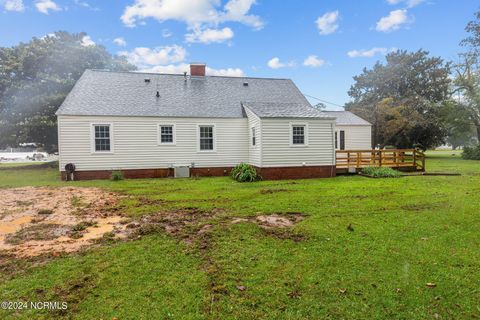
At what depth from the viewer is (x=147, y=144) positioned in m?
15.1

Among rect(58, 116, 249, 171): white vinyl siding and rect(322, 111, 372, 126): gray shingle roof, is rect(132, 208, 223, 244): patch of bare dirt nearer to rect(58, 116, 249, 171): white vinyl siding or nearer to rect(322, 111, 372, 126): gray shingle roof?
rect(58, 116, 249, 171): white vinyl siding

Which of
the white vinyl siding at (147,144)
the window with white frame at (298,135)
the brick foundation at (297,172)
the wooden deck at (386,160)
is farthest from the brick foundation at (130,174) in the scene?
the wooden deck at (386,160)

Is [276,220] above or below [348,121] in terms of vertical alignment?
below

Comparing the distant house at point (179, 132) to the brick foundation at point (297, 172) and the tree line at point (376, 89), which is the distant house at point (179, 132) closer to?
the brick foundation at point (297, 172)

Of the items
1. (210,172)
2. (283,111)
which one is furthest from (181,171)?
(283,111)

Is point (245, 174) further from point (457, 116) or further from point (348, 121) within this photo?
point (457, 116)

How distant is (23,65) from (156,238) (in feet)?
80.0

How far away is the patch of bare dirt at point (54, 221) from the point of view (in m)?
5.07

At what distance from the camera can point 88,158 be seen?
566 inches

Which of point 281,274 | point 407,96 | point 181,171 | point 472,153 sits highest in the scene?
point 407,96

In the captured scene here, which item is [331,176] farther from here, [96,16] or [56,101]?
[56,101]

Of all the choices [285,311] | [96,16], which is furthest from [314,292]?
[96,16]

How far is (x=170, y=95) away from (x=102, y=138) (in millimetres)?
4520

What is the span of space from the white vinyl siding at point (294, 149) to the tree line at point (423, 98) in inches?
666
